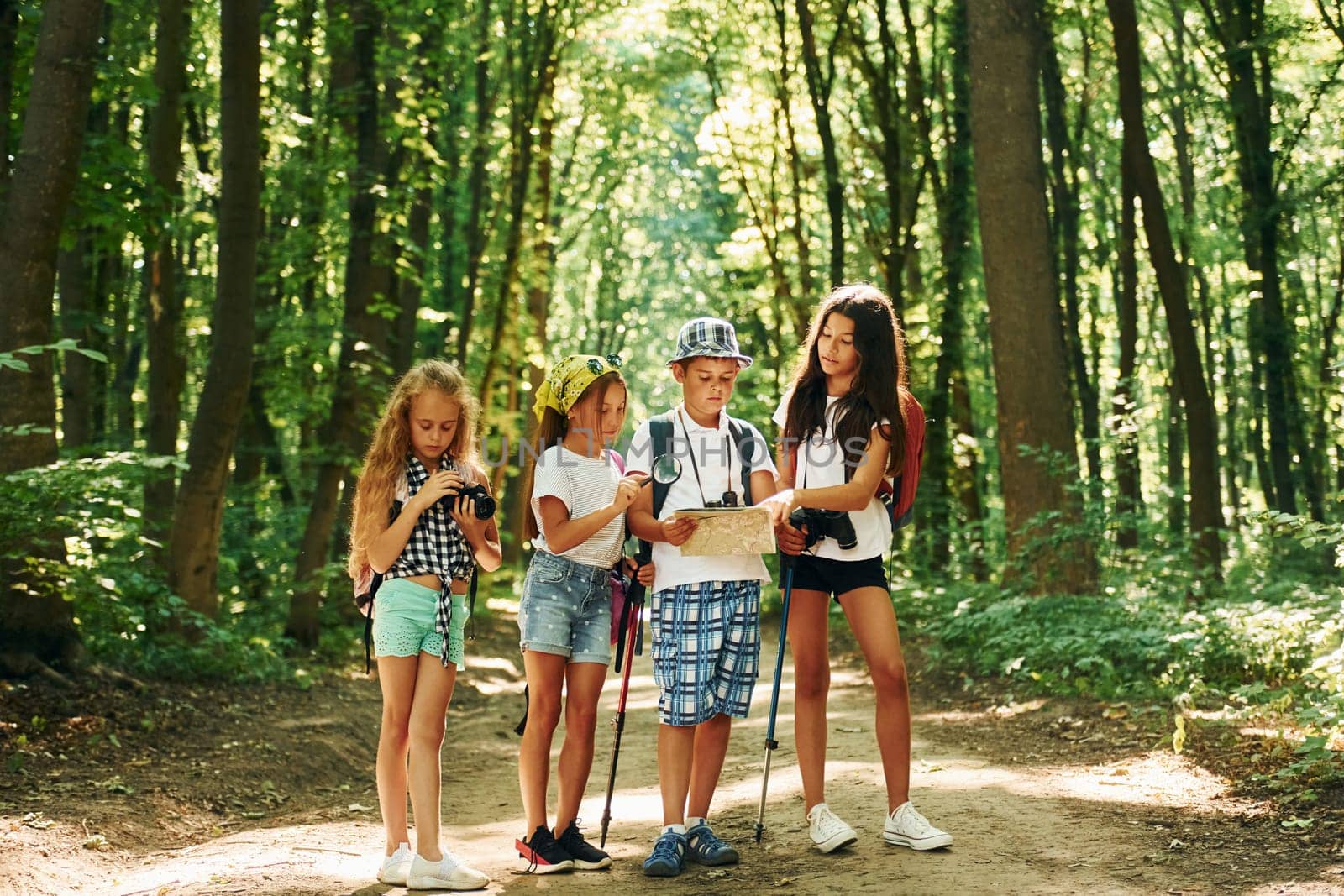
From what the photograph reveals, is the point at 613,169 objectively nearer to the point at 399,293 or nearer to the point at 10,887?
the point at 399,293

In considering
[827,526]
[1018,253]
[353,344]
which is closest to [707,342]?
[827,526]

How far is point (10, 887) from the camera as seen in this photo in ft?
17.5

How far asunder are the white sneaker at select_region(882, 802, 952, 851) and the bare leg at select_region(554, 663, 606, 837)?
1337 mm

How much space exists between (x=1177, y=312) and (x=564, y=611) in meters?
11.4

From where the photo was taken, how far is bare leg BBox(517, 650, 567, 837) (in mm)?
5500

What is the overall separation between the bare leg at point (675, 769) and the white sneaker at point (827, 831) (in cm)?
58

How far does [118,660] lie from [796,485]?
20.4 ft

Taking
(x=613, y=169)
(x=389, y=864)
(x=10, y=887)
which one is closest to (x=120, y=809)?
(x=10, y=887)

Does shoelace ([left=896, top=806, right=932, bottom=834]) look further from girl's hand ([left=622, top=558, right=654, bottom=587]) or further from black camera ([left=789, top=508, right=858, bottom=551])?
girl's hand ([left=622, top=558, right=654, bottom=587])

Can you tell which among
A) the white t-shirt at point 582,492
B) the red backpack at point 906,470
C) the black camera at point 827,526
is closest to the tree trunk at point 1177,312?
the red backpack at point 906,470

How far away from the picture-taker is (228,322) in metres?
11.0

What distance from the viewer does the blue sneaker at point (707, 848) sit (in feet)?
17.6

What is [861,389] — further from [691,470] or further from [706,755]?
[706,755]

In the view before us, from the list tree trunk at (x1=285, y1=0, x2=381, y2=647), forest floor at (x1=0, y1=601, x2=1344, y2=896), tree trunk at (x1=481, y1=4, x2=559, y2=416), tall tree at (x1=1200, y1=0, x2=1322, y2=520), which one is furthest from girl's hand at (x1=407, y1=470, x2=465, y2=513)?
tall tree at (x1=1200, y1=0, x2=1322, y2=520)
